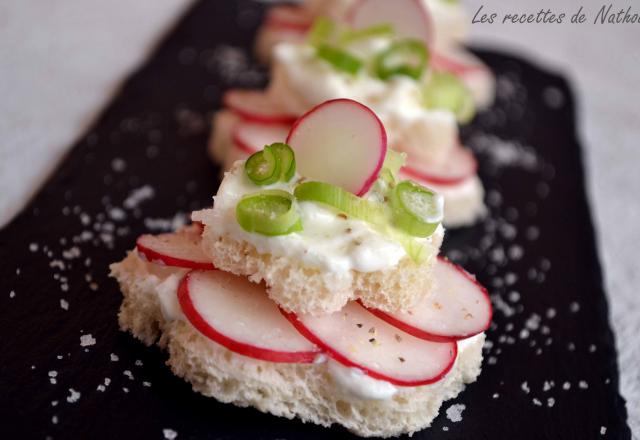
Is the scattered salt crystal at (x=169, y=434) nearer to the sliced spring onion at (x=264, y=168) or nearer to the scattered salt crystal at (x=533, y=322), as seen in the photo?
the sliced spring onion at (x=264, y=168)

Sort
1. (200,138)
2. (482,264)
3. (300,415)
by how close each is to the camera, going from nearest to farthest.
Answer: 1. (300,415)
2. (482,264)
3. (200,138)

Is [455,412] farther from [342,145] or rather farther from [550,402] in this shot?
[342,145]

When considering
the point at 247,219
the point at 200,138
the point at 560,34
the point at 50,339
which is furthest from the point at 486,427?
the point at 560,34

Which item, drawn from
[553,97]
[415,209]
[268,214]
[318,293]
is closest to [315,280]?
[318,293]

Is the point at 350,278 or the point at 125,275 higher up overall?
the point at 350,278

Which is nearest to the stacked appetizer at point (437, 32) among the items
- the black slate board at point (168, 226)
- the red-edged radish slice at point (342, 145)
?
the black slate board at point (168, 226)

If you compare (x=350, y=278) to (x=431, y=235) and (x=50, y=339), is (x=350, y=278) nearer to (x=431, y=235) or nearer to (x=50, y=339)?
(x=431, y=235)
